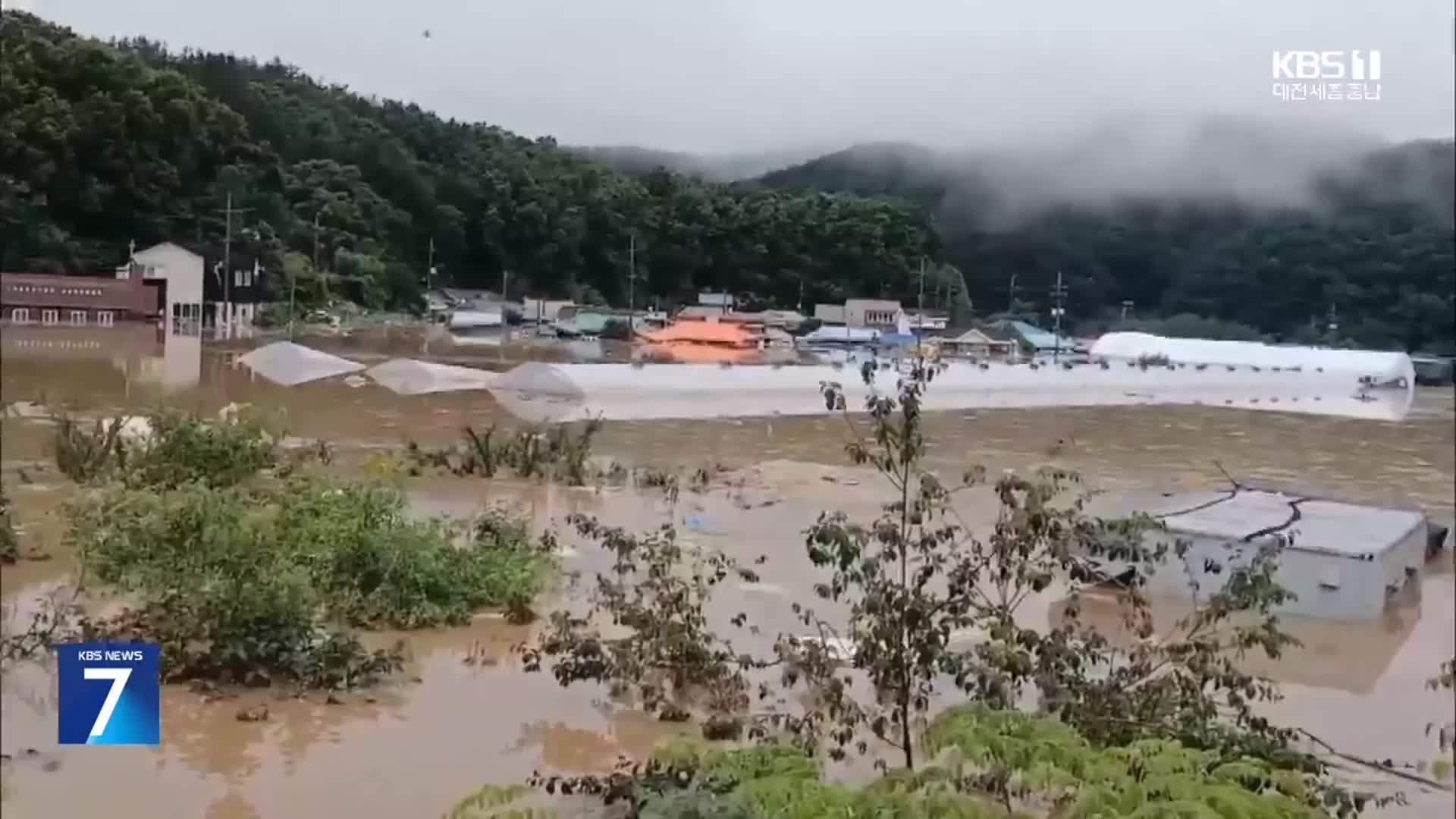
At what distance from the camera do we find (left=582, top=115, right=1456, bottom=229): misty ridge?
9.57ft

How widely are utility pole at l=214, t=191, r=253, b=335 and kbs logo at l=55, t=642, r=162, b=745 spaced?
91 centimetres

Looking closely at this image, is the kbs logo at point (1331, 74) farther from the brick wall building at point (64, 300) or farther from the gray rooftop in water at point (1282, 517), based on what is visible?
the brick wall building at point (64, 300)

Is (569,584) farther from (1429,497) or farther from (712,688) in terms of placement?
(1429,497)

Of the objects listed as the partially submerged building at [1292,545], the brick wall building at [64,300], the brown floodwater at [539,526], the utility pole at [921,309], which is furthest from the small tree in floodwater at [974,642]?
the brick wall building at [64,300]

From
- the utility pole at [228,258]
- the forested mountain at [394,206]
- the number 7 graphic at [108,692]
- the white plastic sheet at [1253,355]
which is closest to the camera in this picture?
the number 7 graphic at [108,692]

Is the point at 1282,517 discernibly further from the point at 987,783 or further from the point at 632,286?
the point at 987,783

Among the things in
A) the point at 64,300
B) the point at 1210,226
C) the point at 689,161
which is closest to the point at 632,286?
the point at 689,161

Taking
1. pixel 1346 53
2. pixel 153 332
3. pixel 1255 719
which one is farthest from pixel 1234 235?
pixel 153 332

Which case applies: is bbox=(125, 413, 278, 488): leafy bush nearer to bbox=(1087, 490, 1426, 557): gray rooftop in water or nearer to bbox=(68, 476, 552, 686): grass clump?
bbox=(68, 476, 552, 686): grass clump

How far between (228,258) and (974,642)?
1.64m

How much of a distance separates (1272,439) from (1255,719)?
1.92m

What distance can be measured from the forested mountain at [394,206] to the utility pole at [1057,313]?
0.35 m

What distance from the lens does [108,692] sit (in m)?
1.91

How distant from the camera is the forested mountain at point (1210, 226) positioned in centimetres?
294
